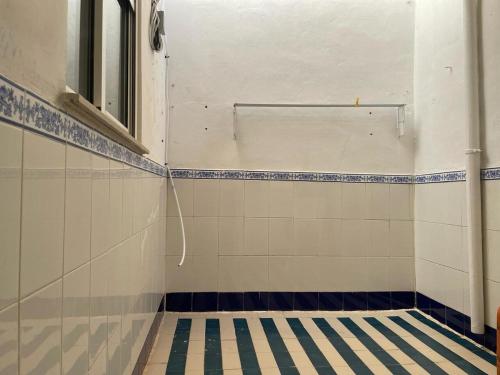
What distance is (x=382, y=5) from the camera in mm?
2773

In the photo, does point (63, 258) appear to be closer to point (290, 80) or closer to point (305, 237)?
point (305, 237)

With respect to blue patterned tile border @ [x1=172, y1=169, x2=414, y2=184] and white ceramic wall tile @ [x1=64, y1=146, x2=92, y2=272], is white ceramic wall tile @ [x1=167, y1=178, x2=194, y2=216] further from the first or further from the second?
white ceramic wall tile @ [x1=64, y1=146, x2=92, y2=272]

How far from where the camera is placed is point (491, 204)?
2.00 metres

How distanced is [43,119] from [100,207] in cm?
42

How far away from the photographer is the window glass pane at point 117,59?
1.39m

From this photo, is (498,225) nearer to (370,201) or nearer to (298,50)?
(370,201)

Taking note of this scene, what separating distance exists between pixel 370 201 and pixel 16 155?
2.54 metres

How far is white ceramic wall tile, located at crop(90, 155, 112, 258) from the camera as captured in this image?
95 cm

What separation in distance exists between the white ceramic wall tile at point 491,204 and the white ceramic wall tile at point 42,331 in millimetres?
2133

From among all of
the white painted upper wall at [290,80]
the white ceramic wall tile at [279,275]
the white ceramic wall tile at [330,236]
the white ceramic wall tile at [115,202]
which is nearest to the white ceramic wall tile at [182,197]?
the white painted upper wall at [290,80]

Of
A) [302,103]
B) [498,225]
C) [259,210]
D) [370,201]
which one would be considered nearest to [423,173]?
[370,201]

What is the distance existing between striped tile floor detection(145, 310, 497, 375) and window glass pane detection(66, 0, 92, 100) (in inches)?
56.2

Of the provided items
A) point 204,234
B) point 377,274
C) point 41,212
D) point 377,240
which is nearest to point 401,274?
point 377,274

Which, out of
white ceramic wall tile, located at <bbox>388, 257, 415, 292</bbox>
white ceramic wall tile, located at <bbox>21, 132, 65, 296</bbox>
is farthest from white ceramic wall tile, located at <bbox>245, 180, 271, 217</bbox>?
white ceramic wall tile, located at <bbox>21, 132, 65, 296</bbox>
